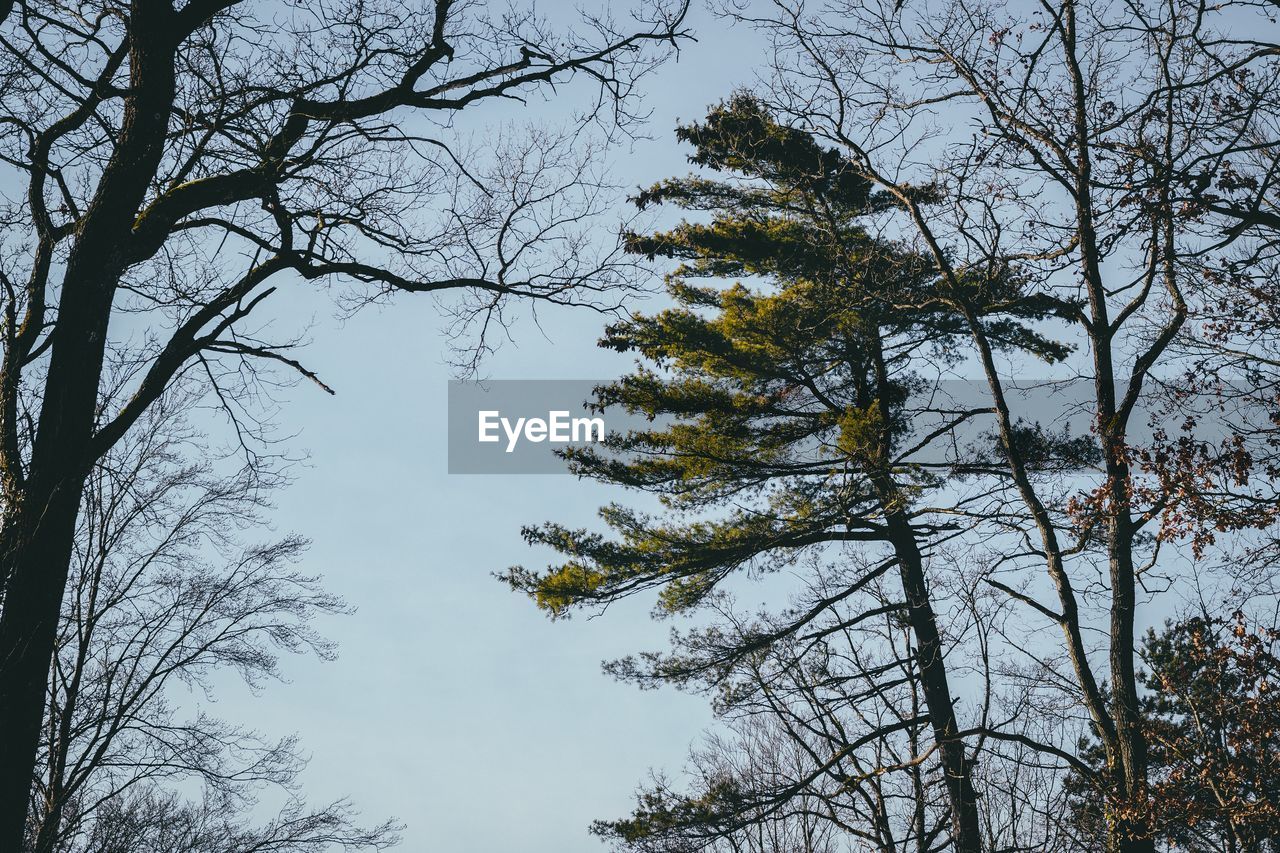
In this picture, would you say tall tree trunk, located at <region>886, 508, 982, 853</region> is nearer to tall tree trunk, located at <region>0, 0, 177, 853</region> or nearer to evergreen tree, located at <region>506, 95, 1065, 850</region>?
evergreen tree, located at <region>506, 95, 1065, 850</region>

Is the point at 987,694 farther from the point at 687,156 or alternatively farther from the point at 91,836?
the point at 91,836

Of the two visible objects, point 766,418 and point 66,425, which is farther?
point 766,418

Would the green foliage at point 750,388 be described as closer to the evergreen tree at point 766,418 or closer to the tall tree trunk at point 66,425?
the evergreen tree at point 766,418

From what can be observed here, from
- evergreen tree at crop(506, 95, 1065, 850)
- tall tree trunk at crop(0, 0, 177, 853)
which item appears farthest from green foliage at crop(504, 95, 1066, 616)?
tall tree trunk at crop(0, 0, 177, 853)

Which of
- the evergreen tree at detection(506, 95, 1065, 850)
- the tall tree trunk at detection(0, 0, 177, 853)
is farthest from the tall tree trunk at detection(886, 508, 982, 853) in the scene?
the tall tree trunk at detection(0, 0, 177, 853)

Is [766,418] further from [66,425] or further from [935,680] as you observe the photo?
[66,425]

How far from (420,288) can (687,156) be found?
9.61 metres

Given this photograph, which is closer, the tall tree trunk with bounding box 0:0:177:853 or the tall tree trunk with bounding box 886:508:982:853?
the tall tree trunk with bounding box 0:0:177:853

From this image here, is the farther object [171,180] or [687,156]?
[687,156]

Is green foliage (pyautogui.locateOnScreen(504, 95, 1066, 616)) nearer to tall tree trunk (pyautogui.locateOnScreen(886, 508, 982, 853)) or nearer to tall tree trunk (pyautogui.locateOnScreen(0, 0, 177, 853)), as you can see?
tall tree trunk (pyautogui.locateOnScreen(886, 508, 982, 853))

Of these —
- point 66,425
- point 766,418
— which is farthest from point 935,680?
point 66,425

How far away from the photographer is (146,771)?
13000mm

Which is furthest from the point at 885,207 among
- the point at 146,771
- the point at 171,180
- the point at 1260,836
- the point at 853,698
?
the point at 146,771

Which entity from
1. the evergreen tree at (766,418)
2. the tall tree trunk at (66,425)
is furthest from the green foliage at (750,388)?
the tall tree trunk at (66,425)
